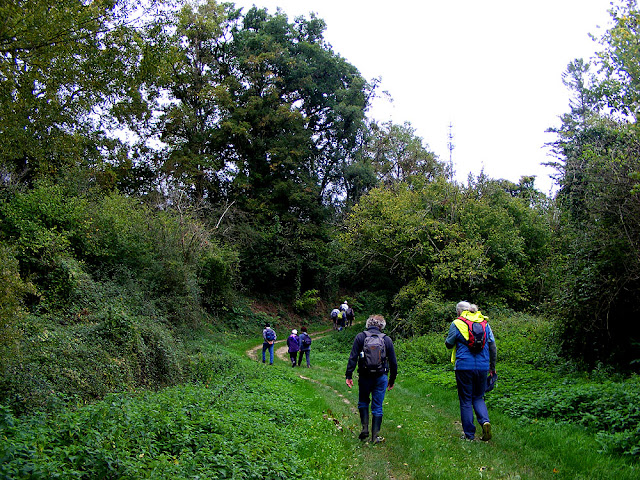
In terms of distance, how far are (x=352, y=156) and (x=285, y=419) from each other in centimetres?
3232

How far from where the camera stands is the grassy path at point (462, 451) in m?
5.10

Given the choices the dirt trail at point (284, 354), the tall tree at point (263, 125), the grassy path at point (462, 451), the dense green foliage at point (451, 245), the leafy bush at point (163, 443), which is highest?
the tall tree at point (263, 125)

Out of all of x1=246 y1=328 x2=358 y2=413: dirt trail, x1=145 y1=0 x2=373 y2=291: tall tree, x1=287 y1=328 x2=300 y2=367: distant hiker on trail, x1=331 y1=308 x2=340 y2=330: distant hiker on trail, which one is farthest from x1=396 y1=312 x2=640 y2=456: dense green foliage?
x1=145 y1=0 x2=373 y2=291: tall tree

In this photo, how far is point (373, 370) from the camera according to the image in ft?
21.7

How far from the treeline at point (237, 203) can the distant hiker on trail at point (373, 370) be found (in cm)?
481

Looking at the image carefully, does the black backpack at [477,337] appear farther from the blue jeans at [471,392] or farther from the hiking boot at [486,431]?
the hiking boot at [486,431]

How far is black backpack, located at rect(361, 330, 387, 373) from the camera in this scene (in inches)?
260

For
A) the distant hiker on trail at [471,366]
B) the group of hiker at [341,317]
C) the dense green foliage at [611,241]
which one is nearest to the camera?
the distant hiker on trail at [471,366]

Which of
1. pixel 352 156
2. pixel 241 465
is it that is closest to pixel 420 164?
pixel 352 156

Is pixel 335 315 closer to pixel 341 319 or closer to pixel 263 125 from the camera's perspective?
pixel 341 319

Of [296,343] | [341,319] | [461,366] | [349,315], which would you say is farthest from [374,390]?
[349,315]

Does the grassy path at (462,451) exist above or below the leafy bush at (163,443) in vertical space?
below

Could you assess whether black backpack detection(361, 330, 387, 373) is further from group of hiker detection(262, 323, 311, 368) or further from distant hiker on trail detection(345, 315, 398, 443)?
group of hiker detection(262, 323, 311, 368)

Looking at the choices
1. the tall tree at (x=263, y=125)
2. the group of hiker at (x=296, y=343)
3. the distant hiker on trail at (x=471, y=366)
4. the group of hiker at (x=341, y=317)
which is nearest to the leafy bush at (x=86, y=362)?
the group of hiker at (x=296, y=343)
